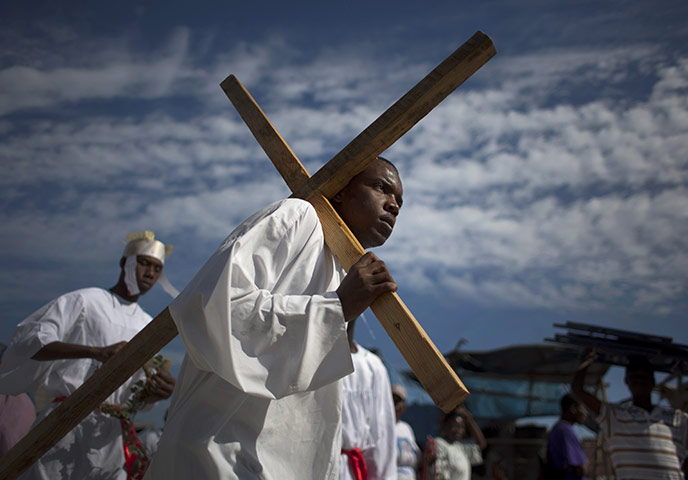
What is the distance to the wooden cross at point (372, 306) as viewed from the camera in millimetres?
1995

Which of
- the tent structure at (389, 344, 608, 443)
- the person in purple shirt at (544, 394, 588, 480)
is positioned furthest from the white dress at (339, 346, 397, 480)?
the tent structure at (389, 344, 608, 443)

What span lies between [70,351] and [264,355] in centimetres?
234

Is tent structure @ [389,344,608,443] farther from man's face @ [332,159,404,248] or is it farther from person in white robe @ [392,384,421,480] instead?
man's face @ [332,159,404,248]

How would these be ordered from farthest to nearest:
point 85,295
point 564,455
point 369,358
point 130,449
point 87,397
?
point 564,455, point 369,358, point 85,295, point 130,449, point 87,397

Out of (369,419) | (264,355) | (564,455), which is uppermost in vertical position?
(564,455)

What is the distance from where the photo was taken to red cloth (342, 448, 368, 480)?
4.76 meters

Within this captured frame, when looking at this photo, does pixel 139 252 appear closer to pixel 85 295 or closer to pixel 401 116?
pixel 85 295

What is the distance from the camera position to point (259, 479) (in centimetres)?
192

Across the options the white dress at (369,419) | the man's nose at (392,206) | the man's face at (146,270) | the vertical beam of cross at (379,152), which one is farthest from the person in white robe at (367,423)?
the vertical beam of cross at (379,152)

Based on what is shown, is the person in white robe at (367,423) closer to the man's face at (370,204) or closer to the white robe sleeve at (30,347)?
the white robe sleeve at (30,347)

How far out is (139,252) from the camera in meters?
4.57

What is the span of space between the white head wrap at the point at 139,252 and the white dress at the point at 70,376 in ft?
1.14

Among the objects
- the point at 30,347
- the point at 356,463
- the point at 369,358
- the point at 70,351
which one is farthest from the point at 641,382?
the point at 30,347

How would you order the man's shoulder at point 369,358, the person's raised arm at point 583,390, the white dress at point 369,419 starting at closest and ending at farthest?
1. the white dress at point 369,419
2. the man's shoulder at point 369,358
3. the person's raised arm at point 583,390
